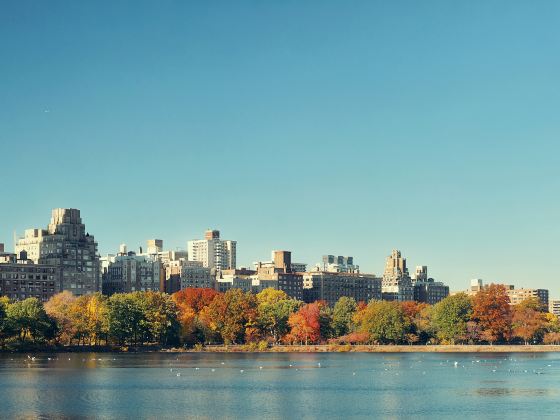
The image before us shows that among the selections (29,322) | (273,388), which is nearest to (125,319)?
(29,322)

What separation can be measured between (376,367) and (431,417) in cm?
6395

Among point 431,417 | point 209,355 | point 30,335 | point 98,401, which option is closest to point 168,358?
point 209,355

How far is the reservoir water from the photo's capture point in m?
94.1

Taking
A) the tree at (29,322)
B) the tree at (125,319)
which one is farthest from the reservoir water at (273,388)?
the tree at (125,319)

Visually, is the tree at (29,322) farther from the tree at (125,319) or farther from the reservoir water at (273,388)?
the reservoir water at (273,388)

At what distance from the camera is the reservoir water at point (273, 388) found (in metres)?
94.1

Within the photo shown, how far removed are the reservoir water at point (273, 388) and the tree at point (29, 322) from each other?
36.7ft

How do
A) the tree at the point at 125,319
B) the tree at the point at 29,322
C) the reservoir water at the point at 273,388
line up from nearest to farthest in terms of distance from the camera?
Answer: the reservoir water at the point at 273,388 → the tree at the point at 29,322 → the tree at the point at 125,319

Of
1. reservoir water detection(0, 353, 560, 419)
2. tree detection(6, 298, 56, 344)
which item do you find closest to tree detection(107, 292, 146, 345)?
tree detection(6, 298, 56, 344)

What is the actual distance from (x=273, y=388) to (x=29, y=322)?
3104 inches

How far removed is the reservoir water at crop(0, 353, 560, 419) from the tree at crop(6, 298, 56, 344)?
11.2 m

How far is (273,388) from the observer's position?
4550 inches

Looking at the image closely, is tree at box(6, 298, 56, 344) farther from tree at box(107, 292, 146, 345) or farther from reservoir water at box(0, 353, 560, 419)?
reservoir water at box(0, 353, 560, 419)

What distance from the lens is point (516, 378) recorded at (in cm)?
13225
